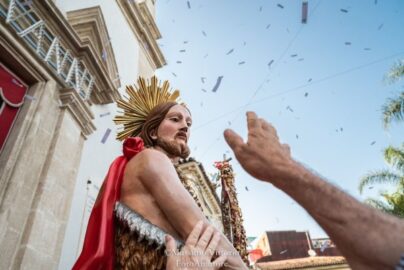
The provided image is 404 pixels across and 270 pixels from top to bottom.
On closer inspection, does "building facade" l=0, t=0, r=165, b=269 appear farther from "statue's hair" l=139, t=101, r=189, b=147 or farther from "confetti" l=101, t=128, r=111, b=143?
"statue's hair" l=139, t=101, r=189, b=147

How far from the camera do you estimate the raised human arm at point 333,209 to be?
28.9 inches

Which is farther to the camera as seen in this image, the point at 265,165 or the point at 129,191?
the point at 129,191

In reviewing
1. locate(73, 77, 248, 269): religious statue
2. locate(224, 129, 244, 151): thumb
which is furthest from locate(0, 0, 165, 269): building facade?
locate(224, 129, 244, 151): thumb

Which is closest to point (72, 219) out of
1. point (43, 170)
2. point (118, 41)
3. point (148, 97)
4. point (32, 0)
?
point (43, 170)

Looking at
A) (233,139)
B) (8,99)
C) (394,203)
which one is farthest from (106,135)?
(394,203)

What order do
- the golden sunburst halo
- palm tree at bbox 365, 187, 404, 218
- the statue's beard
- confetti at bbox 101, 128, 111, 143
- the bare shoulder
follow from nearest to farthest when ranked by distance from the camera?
the bare shoulder
the statue's beard
the golden sunburst halo
confetti at bbox 101, 128, 111, 143
palm tree at bbox 365, 187, 404, 218

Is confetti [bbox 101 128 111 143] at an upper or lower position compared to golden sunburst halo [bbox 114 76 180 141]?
upper

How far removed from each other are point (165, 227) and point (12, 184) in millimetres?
3560

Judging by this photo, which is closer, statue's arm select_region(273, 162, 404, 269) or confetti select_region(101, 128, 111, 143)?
statue's arm select_region(273, 162, 404, 269)

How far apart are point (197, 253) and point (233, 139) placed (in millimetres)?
498

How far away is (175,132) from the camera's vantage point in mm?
2404

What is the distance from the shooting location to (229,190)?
15.9ft

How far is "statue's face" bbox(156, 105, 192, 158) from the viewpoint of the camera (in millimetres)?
2354

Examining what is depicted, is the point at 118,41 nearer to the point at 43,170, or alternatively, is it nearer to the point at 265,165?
the point at 43,170
